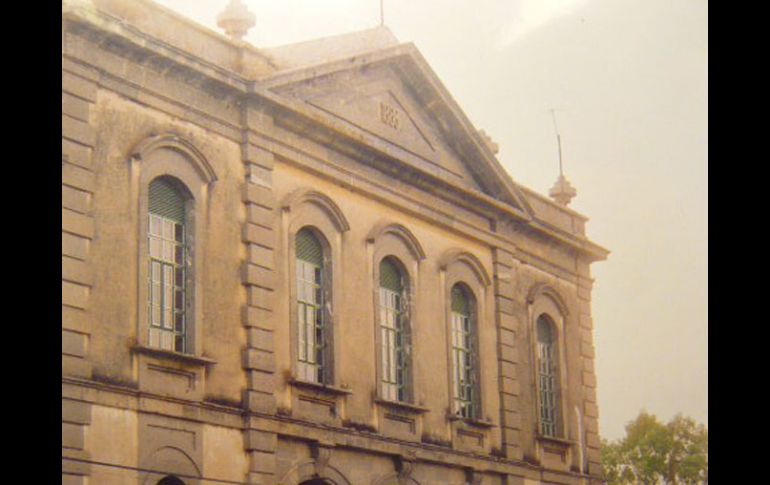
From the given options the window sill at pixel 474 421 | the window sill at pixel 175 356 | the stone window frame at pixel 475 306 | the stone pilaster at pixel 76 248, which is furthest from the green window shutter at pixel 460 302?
the stone pilaster at pixel 76 248

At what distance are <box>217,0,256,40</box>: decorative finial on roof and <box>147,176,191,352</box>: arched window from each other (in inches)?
115

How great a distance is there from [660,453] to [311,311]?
2511 centimetres

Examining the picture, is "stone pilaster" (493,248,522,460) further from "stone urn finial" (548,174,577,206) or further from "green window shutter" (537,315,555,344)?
"stone urn finial" (548,174,577,206)

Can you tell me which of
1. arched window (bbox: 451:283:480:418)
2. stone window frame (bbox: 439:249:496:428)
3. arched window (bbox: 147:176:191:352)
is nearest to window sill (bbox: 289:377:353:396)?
arched window (bbox: 147:176:191:352)

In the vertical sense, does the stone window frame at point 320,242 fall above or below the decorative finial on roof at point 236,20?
below

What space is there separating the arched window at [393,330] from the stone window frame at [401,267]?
66 millimetres

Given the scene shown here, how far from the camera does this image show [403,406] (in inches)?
912

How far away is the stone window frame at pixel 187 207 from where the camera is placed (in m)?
18.5

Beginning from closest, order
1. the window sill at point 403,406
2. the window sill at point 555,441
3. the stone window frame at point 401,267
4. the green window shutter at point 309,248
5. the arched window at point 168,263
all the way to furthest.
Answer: the arched window at point 168,263
the green window shutter at point 309,248
the window sill at point 403,406
the stone window frame at point 401,267
the window sill at point 555,441

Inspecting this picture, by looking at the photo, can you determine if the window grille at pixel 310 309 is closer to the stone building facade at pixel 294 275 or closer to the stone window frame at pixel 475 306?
the stone building facade at pixel 294 275

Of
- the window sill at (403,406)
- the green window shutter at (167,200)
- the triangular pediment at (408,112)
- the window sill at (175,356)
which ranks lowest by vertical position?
the window sill at (175,356)

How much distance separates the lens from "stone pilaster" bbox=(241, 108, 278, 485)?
19828 mm

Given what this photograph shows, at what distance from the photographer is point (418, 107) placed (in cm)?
2516
